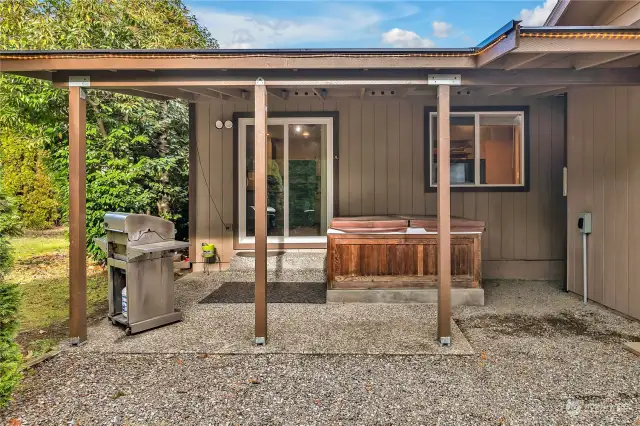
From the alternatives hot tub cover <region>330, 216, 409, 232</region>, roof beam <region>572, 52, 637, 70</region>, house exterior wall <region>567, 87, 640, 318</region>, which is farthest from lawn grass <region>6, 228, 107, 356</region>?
house exterior wall <region>567, 87, 640, 318</region>

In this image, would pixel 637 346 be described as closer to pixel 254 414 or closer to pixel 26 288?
pixel 254 414

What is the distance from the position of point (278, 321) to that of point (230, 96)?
9.31 ft

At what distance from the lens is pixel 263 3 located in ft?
72.1

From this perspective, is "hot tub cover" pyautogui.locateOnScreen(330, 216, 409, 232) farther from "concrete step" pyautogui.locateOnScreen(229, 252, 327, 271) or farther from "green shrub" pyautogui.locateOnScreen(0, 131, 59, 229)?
"green shrub" pyautogui.locateOnScreen(0, 131, 59, 229)

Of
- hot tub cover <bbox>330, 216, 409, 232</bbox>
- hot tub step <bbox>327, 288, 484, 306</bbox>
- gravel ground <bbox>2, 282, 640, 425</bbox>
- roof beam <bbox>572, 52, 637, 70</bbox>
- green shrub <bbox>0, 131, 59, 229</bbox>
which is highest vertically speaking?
roof beam <bbox>572, 52, 637, 70</bbox>

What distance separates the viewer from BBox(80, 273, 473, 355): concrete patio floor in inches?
133

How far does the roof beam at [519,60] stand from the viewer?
121 inches

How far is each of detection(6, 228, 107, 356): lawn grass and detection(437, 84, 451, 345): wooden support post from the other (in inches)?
129

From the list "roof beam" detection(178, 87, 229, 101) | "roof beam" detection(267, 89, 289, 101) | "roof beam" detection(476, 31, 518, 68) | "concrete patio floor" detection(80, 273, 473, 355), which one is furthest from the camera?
"roof beam" detection(267, 89, 289, 101)

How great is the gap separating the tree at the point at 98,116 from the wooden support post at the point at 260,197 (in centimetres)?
363

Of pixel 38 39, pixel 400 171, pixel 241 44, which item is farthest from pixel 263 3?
pixel 400 171

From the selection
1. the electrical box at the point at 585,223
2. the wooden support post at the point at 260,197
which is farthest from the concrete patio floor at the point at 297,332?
the electrical box at the point at 585,223

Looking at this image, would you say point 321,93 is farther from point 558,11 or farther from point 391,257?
point 558,11

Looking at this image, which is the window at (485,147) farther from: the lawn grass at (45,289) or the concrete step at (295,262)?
the lawn grass at (45,289)
